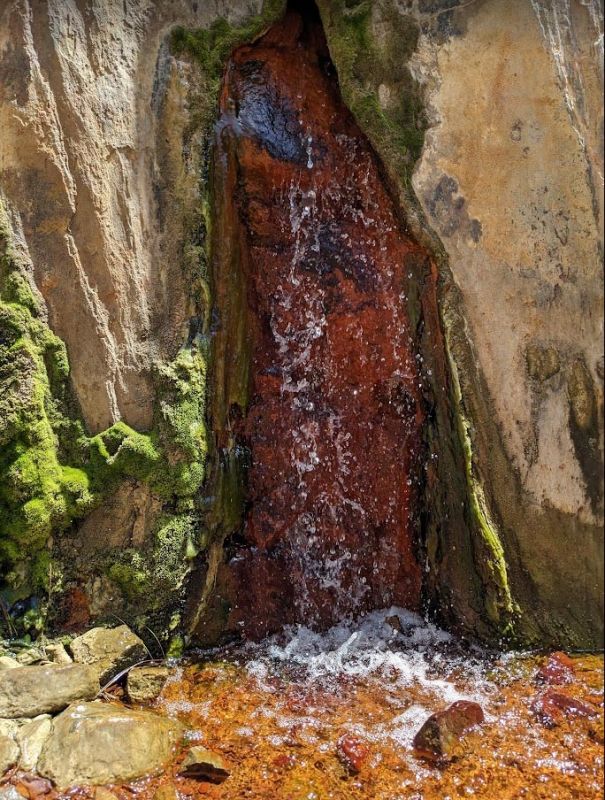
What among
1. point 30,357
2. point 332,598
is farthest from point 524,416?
point 30,357

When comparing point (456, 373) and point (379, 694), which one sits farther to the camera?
point (456, 373)

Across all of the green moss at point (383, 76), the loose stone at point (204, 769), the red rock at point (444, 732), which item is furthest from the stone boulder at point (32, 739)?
the green moss at point (383, 76)

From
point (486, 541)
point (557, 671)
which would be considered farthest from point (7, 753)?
point (557, 671)

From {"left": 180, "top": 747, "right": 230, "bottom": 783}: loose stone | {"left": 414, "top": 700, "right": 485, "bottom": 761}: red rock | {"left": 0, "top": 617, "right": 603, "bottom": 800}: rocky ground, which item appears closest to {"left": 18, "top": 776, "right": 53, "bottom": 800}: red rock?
{"left": 0, "top": 617, "right": 603, "bottom": 800}: rocky ground

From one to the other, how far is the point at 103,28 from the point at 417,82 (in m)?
1.33

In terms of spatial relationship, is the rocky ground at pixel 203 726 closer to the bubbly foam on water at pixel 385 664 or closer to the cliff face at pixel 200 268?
the bubbly foam on water at pixel 385 664

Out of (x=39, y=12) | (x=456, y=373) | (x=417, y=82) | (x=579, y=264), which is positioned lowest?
(x=456, y=373)

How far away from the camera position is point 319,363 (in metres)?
3.34

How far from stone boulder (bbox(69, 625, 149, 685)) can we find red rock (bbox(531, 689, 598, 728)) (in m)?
1.64

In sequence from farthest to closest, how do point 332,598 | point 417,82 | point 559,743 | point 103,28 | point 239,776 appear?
point 332,598 → point 417,82 → point 103,28 → point 559,743 → point 239,776

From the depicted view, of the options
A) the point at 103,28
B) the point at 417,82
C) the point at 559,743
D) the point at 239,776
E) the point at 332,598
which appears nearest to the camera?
the point at 239,776

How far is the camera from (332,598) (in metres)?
3.38

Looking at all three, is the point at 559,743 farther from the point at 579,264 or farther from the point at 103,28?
the point at 103,28

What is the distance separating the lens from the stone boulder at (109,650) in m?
2.88
